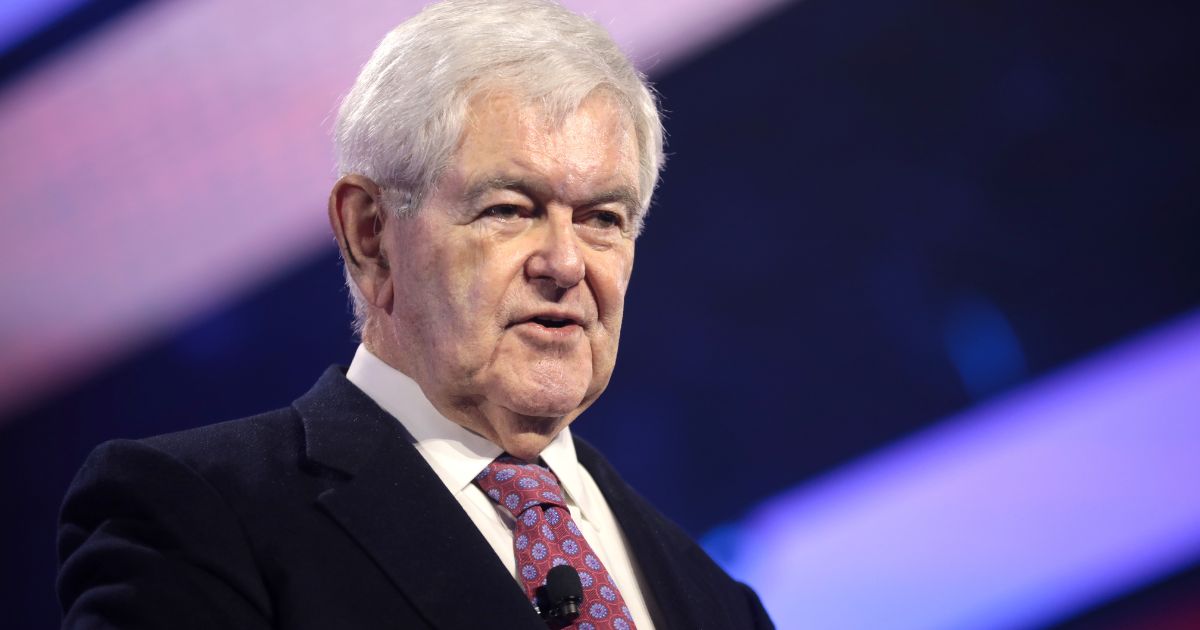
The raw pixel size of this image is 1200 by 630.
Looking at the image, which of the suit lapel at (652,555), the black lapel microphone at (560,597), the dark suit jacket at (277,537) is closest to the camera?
the dark suit jacket at (277,537)

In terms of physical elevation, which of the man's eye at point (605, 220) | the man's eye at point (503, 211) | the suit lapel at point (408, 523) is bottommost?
the suit lapel at point (408, 523)

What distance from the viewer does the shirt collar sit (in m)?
1.64

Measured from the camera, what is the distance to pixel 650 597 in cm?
174

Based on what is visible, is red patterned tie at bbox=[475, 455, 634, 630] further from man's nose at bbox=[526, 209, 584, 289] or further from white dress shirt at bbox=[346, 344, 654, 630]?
man's nose at bbox=[526, 209, 584, 289]

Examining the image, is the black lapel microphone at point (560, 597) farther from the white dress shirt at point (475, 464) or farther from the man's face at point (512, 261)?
the man's face at point (512, 261)

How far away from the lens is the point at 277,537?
144cm

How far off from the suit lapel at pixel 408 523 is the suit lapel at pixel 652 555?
31 cm

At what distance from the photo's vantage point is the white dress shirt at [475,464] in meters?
1.63

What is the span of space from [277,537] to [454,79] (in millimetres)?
583

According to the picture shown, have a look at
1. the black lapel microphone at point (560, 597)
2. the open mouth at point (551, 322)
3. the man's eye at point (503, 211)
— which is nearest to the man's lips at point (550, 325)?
the open mouth at point (551, 322)

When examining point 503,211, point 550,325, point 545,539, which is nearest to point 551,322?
point 550,325

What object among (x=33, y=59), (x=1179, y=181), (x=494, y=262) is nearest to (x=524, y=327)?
(x=494, y=262)

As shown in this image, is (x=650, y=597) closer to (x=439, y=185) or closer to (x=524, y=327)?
(x=524, y=327)

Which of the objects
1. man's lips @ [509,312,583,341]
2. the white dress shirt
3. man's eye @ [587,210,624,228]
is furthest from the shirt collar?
man's eye @ [587,210,624,228]
